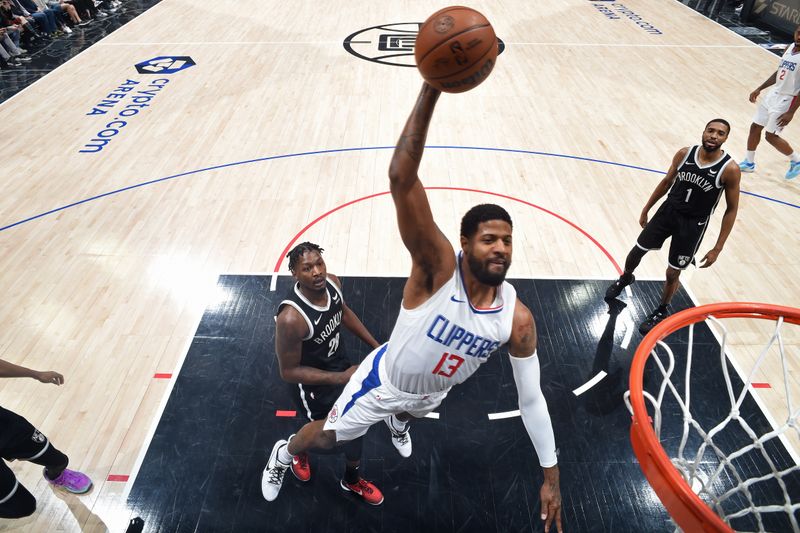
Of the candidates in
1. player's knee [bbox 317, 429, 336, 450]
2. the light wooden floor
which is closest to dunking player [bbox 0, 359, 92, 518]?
the light wooden floor

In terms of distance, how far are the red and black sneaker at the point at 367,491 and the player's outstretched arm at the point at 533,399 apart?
115cm

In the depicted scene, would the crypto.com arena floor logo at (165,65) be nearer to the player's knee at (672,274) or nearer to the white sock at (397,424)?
the white sock at (397,424)

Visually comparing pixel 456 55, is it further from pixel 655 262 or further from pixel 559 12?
pixel 559 12

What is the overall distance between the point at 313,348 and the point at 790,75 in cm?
650

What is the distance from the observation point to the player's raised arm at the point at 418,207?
1.77 m

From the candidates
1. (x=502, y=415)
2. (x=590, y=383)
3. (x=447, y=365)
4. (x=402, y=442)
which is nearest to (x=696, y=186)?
(x=590, y=383)

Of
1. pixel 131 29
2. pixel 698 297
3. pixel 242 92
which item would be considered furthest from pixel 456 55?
pixel 131 29

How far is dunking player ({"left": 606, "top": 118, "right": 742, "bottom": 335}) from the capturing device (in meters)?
3.68

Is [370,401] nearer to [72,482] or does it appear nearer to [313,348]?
[313,348]

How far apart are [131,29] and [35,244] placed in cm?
812

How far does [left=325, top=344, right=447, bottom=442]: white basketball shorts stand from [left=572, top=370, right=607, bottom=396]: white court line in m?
1.66

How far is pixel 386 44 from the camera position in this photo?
10.6m

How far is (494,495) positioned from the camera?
10.6 ft

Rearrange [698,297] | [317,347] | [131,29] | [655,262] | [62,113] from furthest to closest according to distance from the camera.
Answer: [131,29], [62,113], [655,262], [698,297], [317,347]
